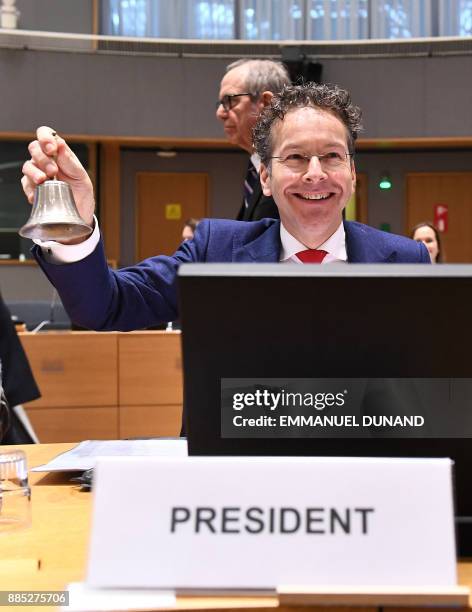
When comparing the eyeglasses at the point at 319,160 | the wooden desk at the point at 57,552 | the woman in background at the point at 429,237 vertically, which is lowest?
the wooden desk at the point at 57,552

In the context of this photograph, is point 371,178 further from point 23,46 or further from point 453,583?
point 453,583

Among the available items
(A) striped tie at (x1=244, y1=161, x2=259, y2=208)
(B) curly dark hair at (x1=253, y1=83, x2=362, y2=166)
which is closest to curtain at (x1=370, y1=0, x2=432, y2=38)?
(A) striped tie at (x1=244, y1=161, x2=259, y2=208)

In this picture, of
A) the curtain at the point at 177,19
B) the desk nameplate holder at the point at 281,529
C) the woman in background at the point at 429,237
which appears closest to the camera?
the desk nameplate holder at the point at 281,529

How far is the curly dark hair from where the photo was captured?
156cm

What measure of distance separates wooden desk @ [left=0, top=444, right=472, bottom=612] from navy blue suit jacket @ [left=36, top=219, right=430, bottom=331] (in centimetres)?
35

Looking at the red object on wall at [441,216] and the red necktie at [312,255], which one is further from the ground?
the red object on wall at [441,216]

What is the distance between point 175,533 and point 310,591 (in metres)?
0.13

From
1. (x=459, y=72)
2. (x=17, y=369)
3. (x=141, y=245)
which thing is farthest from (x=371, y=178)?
(x=17, y=369)

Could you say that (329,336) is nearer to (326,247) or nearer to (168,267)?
(326,247)

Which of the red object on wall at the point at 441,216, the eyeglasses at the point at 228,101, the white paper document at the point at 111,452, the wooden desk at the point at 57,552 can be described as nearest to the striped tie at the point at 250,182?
the eyeglasses at the point at 228,101

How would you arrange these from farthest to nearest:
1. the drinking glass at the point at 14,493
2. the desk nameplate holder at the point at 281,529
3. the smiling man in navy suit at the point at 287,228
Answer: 1. the smiling man in navy suit at the point at 287,228
2. the drinking glass at the point at 14,493
3. the desk nameplate holder at the point at 281,529

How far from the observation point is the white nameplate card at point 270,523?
680mm

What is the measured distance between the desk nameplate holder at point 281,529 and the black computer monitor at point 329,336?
0.31 ft

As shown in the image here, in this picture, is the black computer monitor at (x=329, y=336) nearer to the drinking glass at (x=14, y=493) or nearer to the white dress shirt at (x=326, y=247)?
the drinking glass at (x=14, y=493)
